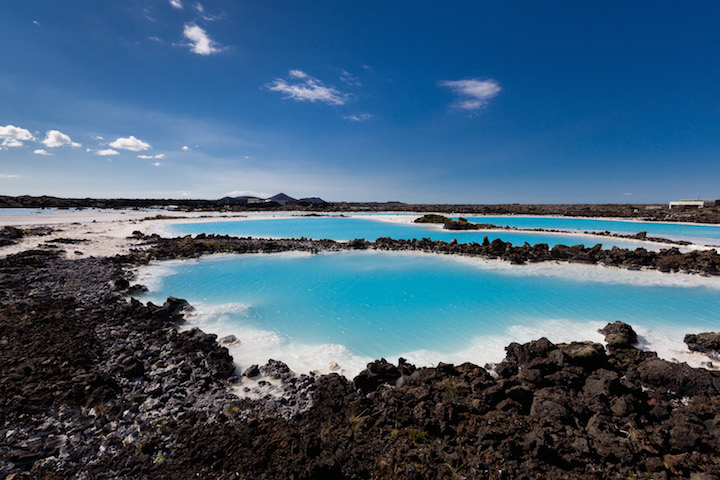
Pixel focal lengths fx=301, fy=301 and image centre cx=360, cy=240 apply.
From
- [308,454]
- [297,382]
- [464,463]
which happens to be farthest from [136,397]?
[464,463]

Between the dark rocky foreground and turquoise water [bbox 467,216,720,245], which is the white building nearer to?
turquoise water [bbox 467,216,720,245]

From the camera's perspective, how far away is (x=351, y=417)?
4.55 metres

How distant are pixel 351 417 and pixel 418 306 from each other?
21.2 feet

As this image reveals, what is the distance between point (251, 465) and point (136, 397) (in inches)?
113

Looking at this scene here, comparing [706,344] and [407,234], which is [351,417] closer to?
[706,344]

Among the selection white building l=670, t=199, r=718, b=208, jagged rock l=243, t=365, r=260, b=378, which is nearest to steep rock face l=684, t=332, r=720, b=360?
jagged rock l=243, t=365, r=260, b=378

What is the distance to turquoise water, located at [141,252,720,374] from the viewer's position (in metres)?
7.64

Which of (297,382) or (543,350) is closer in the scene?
(297,382)

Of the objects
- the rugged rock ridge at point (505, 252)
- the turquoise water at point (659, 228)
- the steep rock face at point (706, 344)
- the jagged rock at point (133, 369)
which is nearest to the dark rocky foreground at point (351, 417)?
the jagged rock at point (133, 369)

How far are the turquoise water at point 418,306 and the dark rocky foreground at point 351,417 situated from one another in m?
1.31

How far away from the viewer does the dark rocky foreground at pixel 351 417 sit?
3.67 m

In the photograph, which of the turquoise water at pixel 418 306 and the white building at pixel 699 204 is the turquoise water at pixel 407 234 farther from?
the white building at pixel 699 204

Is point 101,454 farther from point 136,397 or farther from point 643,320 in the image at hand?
point 643,320

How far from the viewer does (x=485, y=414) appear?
4.46 m
